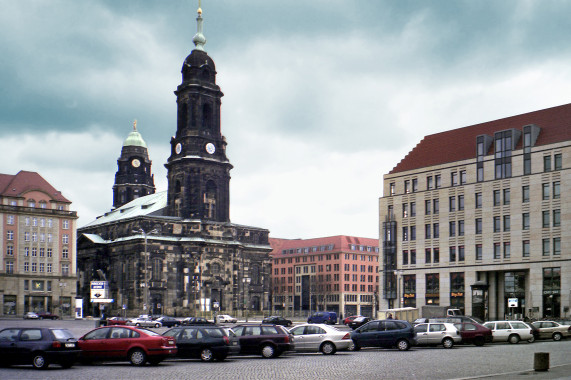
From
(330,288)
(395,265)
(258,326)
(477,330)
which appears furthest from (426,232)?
(330,288)

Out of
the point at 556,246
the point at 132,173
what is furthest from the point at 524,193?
the point at 132,173

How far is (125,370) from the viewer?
2519 centimetres

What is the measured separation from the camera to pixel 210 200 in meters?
121

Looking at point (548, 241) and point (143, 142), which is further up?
point (143, 142)

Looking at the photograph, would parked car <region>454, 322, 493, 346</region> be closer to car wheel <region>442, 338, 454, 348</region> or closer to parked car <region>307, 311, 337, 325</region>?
car wheel <region>442, 338, 454, 348</region>

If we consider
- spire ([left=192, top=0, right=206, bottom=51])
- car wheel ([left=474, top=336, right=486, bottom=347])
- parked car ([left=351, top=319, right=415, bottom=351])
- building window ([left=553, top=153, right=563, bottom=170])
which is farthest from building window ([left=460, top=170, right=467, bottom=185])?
spire ([left=192, top=0, right=206, bottom=51])

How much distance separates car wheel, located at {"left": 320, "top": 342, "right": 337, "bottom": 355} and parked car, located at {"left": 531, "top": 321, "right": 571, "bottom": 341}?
20.7 meters

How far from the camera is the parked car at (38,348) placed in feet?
83.6

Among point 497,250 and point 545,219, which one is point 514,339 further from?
point 497,250

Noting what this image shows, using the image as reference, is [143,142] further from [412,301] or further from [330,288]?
[412,301]

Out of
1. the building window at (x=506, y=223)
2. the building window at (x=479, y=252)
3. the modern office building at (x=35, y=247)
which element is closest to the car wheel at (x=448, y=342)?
the building window at (x=506, y=223)

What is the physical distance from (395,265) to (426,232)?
6149mm

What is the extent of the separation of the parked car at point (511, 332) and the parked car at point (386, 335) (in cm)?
1040

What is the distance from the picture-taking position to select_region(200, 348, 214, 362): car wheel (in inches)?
1182
